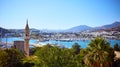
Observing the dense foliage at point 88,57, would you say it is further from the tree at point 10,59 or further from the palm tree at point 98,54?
the tree at point 10,59

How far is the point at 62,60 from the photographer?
8.86 meters

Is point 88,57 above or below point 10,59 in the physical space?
above

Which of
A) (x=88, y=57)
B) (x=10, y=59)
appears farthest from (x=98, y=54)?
(x=10, y=59)

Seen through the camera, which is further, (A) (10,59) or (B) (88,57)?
(A) (10,59)

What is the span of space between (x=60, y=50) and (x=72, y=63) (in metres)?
0.75

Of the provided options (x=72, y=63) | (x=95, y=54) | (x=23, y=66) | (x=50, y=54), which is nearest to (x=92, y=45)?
(x=95, y=54)

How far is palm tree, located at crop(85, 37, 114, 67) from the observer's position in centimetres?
824

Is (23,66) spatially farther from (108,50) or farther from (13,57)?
(108,50)

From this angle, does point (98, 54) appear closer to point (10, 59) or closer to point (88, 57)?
point (88, 57)

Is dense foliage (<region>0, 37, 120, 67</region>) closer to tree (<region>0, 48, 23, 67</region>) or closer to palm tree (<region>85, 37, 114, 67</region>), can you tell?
palm tree (<region>85, 37, 114, 67</region>)

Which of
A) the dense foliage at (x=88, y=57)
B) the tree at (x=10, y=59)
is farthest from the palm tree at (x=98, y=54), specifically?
the tree at (x=10, y=59)

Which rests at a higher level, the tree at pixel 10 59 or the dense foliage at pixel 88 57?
the dense foliage at pixel 88 57

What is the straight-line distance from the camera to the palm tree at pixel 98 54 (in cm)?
824

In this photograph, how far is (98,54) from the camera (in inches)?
326
